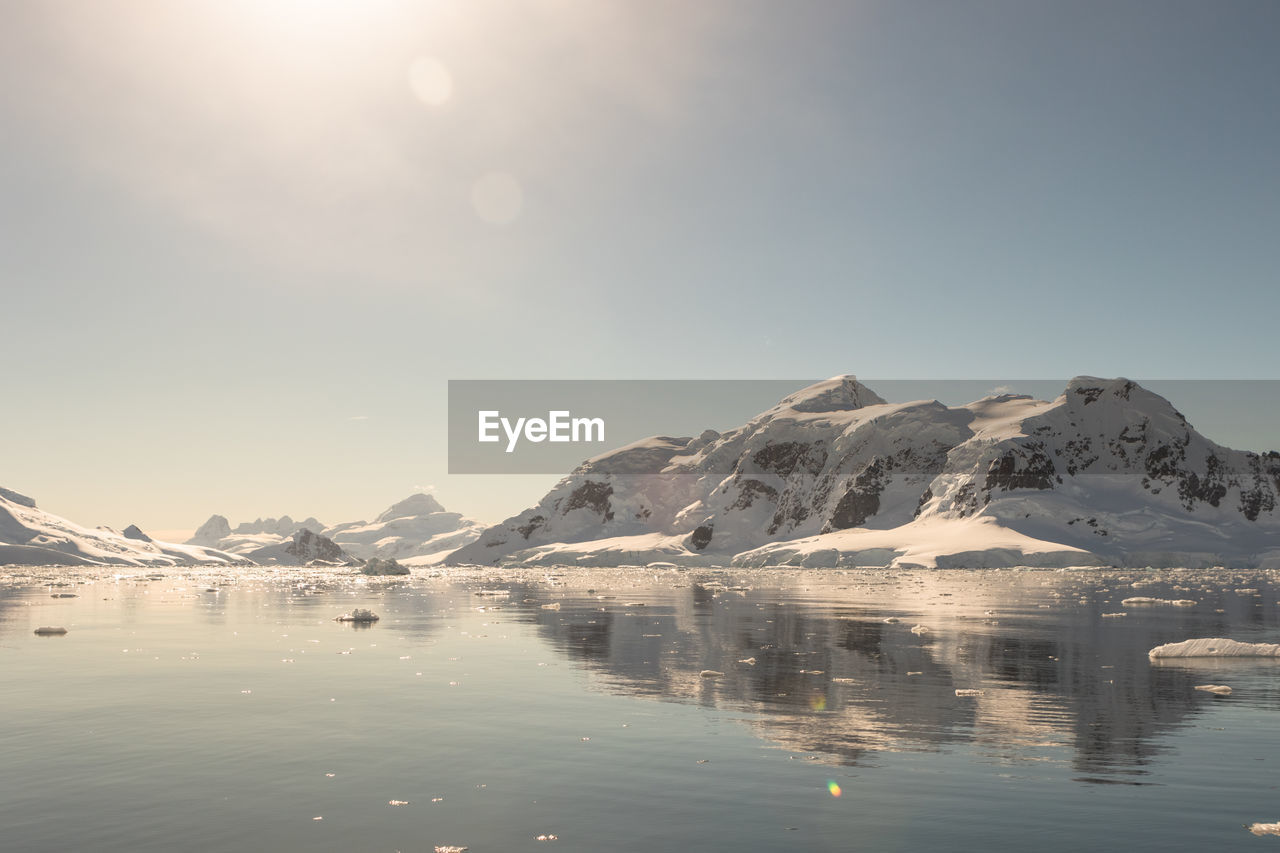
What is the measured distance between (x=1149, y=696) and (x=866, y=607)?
40467 mm

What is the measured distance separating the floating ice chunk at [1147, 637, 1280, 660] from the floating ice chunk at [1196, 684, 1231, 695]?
21.7ft

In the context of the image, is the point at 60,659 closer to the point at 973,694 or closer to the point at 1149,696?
the point at 973,694

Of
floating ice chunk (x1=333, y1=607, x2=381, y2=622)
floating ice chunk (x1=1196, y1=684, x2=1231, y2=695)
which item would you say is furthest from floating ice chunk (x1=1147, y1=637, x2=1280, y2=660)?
floating ice chunk (x1=333, y1=607, x2=381, y2=622)

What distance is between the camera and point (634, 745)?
1867 cm

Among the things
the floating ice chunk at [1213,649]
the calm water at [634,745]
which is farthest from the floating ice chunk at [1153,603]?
the floating ice chunk at [1213,649]

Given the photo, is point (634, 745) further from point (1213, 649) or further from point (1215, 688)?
point (1213, 649)

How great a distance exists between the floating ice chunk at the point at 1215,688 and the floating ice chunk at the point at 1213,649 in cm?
662

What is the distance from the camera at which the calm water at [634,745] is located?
42.0 feet

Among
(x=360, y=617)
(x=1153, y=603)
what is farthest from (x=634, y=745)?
(x=1153, y=603)

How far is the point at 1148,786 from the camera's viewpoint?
49.1 ft

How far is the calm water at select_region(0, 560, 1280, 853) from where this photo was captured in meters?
12.8

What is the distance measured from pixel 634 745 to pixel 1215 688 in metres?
17.8

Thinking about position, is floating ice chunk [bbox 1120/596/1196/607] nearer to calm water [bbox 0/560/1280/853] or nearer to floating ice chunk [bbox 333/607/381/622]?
calm water [bbox 0/560/1280/853]

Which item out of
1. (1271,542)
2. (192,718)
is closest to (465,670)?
(192,718)
